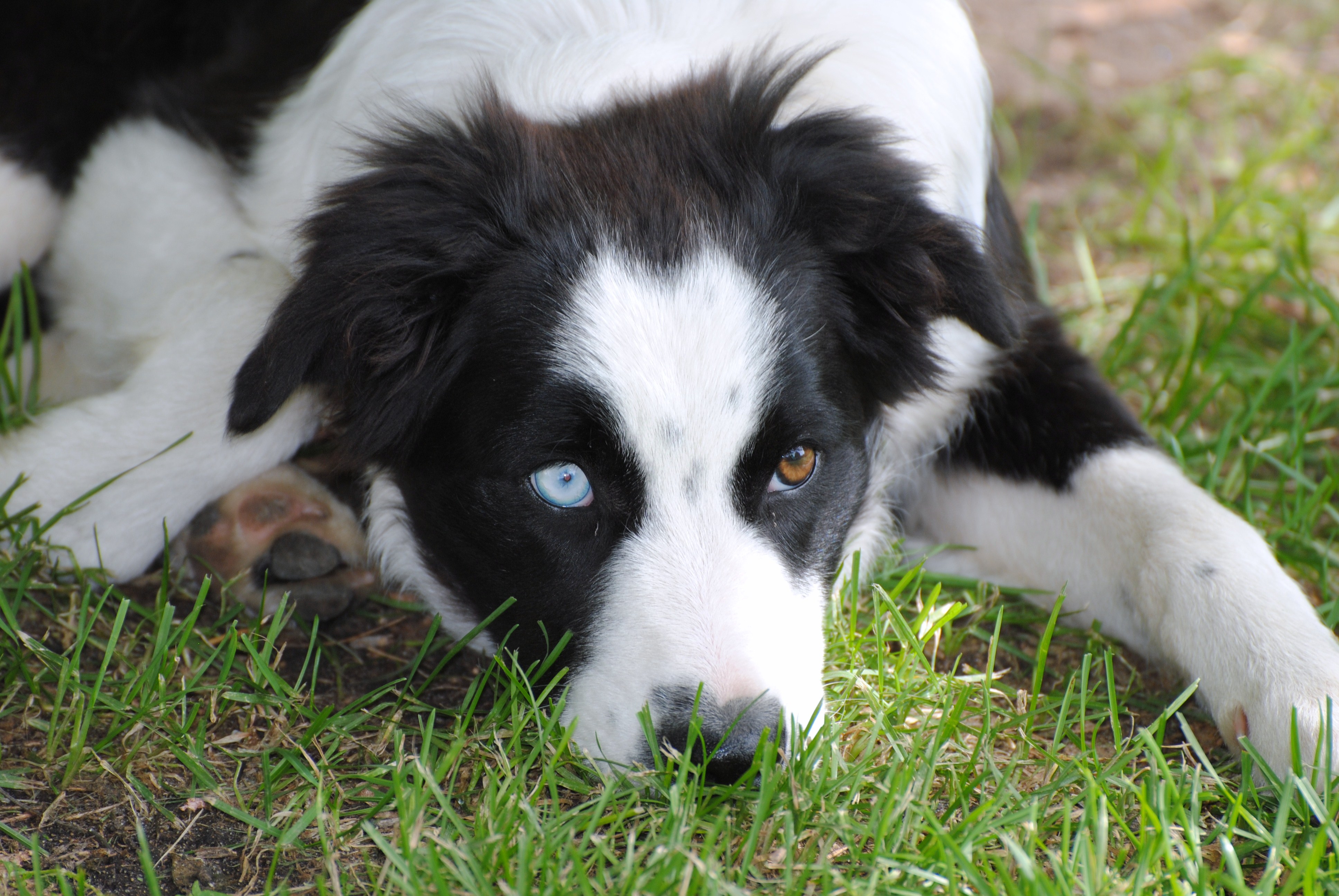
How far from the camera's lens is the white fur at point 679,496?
6.68 ft

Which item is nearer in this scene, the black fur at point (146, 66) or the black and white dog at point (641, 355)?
the black and white dog at point (641, 355)

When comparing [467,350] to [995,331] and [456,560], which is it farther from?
[995,331]

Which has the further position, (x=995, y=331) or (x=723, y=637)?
(x=995, y=331)

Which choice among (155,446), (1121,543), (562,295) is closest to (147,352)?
(155,446)

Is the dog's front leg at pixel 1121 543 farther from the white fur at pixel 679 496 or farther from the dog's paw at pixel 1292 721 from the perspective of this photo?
the white fur at pixel 679 496

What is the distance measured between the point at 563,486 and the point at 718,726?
1.68ft

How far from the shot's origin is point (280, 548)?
2572 millimetres

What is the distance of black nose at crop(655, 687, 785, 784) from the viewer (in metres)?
1.94

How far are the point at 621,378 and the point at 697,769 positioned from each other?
25.8 inches

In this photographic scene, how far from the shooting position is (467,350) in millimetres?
2230

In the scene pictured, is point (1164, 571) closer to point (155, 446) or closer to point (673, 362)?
point (673, 362)

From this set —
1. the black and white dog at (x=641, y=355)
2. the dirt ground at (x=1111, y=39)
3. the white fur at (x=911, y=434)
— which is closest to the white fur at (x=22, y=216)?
the black and white dog at (x=641, y=355)

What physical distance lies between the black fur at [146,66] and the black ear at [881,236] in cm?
134

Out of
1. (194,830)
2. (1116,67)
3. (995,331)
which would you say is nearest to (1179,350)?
(995,331)
